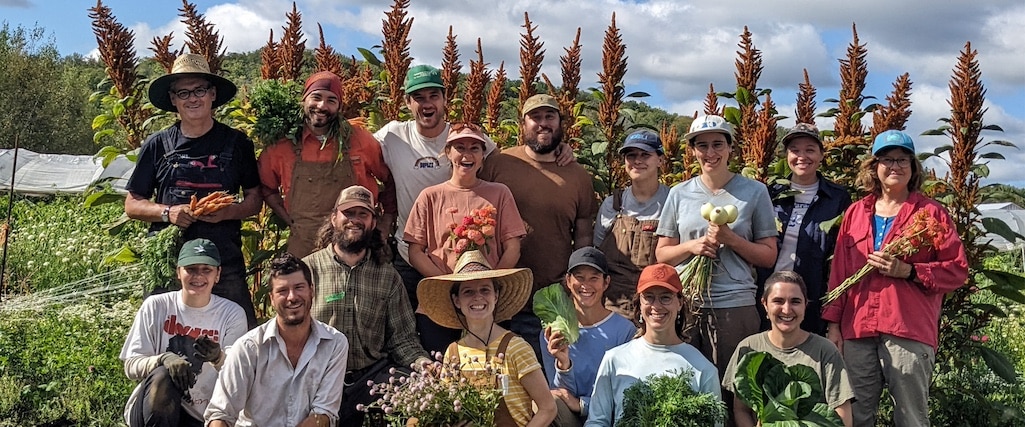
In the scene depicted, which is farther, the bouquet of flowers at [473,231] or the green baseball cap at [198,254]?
the bouquet of flowers at [473,231]

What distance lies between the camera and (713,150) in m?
4.60

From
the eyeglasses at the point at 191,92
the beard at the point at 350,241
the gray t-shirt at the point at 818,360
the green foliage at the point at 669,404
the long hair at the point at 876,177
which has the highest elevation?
the eyeglasses at the point at 191,92

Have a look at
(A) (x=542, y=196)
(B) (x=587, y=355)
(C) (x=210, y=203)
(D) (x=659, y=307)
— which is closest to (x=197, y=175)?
(C) (x=210, y=203)

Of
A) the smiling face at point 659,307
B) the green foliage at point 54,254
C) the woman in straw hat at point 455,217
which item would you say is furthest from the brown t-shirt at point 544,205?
the green foliage at point 54,254

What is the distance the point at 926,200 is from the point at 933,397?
1796 mm

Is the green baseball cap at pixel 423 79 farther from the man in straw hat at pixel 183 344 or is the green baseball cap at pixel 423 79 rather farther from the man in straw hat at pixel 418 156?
the man in straw hat at pixel 183 344

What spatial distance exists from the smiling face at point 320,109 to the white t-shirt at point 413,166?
0.43 metres

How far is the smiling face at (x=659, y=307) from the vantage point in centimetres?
408

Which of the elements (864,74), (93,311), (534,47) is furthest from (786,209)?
(93,311)

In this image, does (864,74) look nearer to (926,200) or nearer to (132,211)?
(926,200)

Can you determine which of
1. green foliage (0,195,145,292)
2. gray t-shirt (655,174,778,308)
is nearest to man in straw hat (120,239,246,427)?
gray t-shirt (655,174,778,308)

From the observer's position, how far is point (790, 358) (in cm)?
406

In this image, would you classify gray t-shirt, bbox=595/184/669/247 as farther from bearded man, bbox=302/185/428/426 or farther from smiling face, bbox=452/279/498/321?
bearded man, bbox=302/185/428/426

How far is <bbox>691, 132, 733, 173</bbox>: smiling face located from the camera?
460 cm
